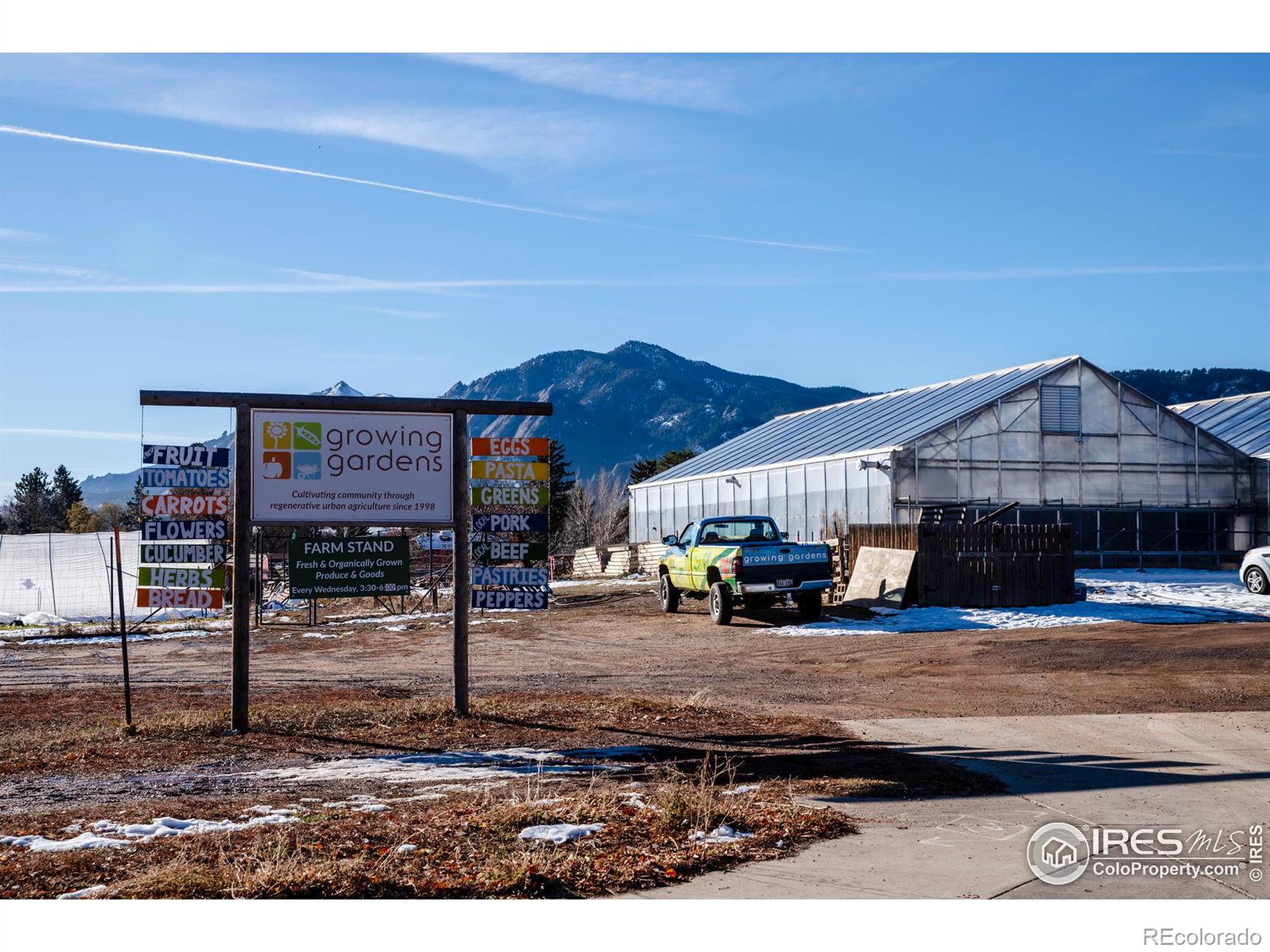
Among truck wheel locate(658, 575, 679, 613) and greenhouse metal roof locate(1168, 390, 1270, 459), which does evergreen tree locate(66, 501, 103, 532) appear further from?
greenhouse metal roof locate(1168, 390, 1270, 459)

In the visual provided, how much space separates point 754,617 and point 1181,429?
20624 mm

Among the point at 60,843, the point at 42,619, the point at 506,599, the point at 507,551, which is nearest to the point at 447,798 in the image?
the point at 60,843

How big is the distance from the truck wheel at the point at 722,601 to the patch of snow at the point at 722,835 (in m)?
17.5

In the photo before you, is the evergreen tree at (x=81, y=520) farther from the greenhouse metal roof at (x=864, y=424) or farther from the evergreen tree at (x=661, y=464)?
the greenhouse metal roof at (x=864, y=424)

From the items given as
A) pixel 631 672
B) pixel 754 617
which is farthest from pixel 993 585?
pixel 631 672

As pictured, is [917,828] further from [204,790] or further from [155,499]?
[155,499]

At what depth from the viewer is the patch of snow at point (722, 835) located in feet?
21.8

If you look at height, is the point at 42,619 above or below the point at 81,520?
below

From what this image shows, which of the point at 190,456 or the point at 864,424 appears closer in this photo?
the point at 190,456

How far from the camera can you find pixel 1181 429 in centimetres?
3897

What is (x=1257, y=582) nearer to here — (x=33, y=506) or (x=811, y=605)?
(x=811, y=605)

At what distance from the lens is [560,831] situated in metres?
6.77

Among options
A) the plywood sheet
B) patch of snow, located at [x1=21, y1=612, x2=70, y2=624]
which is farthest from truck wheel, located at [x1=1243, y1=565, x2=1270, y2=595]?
patch of snow, located at [x1=21, y1=612, x2=70, y2=624]

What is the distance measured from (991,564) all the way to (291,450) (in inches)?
748
